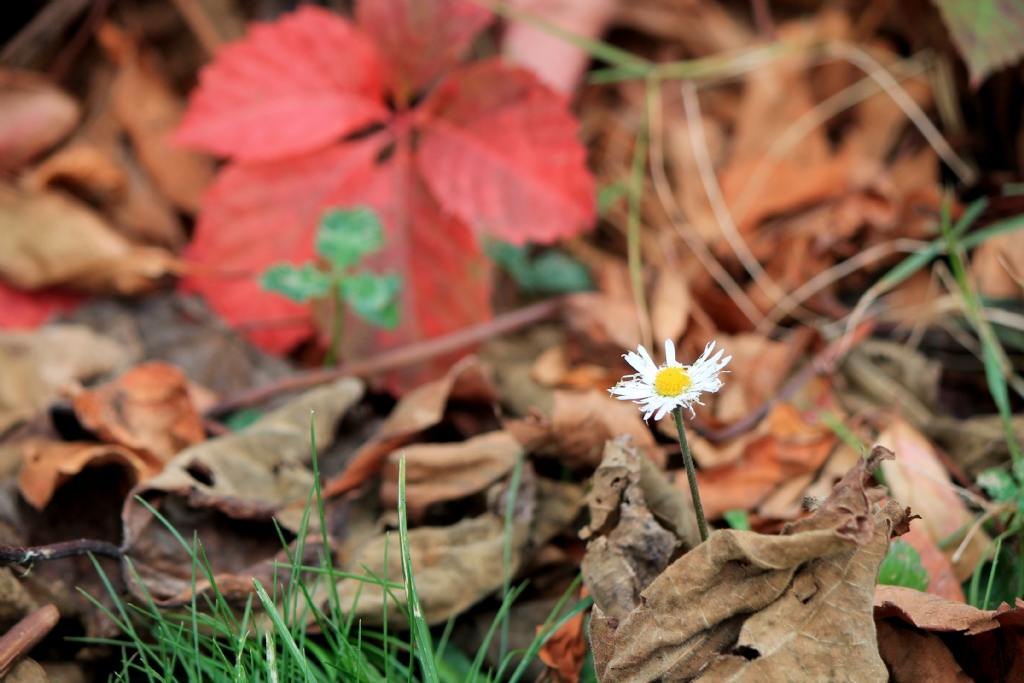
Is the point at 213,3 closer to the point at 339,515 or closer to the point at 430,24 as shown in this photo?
the point at 430,24

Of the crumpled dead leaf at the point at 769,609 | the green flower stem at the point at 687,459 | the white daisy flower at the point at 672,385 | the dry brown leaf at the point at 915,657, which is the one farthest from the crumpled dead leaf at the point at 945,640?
the white daisy flower at the point at 672,385

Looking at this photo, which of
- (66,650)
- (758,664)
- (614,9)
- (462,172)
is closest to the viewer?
(758,664)

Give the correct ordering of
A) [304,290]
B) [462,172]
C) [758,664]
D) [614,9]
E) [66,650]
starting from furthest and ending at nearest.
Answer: [614,9]
[462,172]
[304,290]
[66,650]
[758,664]

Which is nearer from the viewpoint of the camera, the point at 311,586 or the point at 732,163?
the point at 311,586

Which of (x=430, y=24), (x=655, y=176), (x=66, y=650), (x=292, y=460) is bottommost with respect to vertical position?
(x=66, y=650)

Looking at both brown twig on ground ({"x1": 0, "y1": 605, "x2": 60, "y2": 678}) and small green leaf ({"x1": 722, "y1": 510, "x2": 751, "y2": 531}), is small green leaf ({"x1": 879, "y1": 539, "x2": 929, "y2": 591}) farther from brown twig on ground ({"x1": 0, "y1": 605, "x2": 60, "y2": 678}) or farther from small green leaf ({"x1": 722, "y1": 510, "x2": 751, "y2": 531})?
brown twig on ground ({"x1": 0, "y1": 605, "x2": 60, "y2": 678})

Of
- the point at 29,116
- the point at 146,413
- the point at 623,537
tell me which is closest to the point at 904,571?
the point at 623,537

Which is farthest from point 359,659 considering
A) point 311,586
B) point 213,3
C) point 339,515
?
point 213,3

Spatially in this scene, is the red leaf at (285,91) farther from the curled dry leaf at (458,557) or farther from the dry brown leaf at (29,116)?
the curled dry leaf at (458,557)
